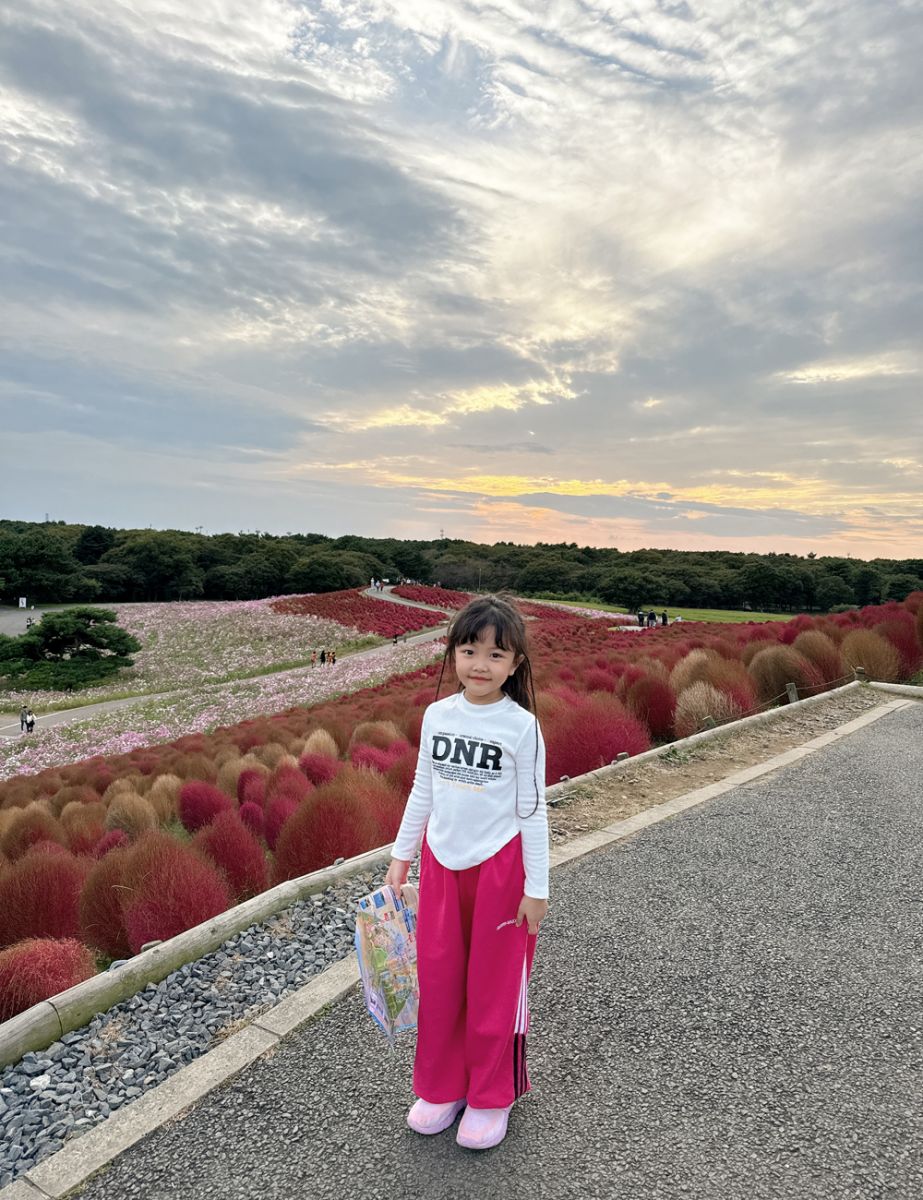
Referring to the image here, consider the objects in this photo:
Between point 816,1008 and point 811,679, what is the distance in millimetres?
8633

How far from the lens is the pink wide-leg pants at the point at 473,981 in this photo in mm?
2482

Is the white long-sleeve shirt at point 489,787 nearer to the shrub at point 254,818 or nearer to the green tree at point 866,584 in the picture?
the shrub at point 254,818

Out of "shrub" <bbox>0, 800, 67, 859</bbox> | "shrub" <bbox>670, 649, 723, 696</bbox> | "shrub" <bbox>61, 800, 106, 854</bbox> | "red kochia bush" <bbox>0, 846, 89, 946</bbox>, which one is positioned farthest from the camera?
"shrub" <bbox>670, 649, 723, 696</bbox>

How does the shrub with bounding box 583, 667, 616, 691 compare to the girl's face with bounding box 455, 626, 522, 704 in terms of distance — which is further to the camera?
the shrub with bounding box 583, 667, 616, 691

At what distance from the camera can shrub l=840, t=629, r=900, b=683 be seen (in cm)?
A: 1205

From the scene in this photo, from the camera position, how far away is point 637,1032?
312cm

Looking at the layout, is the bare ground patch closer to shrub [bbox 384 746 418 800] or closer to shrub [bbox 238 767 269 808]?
shrub [bbox 384 746 418 800]

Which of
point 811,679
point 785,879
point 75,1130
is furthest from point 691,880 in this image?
Answer: point 811,679

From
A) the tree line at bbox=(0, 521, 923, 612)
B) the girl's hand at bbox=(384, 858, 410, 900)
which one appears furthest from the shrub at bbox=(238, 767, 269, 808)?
the tree line at bbox=(0, 521, 923, 612)

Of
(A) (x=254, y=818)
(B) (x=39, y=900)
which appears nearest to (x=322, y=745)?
(A) (x=254, y=818)

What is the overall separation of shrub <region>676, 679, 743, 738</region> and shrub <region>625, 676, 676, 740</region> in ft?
0.44

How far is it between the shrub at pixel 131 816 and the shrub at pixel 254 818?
0.81 metres

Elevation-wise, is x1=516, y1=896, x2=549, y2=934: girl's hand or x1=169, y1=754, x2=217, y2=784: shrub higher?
x1=516, y1=896, x2=549, y2=934: girl's hand

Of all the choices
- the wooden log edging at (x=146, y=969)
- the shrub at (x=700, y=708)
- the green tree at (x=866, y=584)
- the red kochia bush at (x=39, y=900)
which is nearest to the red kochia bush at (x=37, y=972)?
the wooden log edging at (x=146, y=969)
